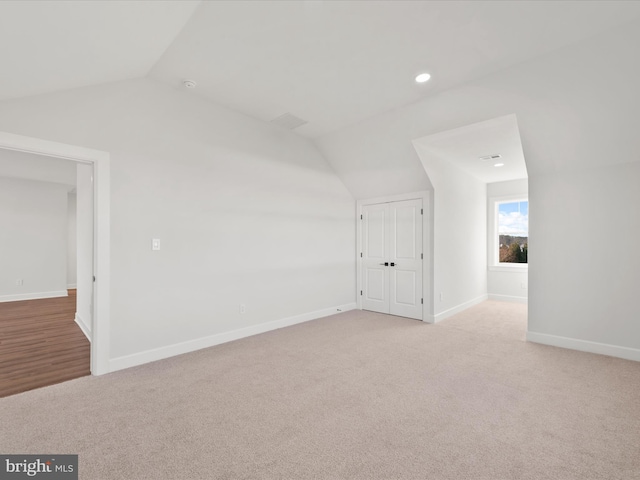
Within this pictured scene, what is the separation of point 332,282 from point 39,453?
4.09 metres

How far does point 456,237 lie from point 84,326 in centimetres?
620

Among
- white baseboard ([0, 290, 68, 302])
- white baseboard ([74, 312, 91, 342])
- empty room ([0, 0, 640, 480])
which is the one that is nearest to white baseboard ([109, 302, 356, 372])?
empty room ([0, 0, 640, 480])

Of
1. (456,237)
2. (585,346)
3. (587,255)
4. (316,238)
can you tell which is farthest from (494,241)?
(316,238)

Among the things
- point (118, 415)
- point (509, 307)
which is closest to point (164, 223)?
point (118, 415)

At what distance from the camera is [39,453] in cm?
185

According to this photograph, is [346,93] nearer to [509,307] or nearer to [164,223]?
[164,223]

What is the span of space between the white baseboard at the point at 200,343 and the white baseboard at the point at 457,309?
6.19 ft

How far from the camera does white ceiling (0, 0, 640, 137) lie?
1991 millimetres

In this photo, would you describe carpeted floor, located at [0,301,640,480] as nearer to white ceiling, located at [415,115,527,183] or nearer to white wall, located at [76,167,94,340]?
white wall, located at [76,167,94,340]

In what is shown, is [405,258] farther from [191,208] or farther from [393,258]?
[191,208]

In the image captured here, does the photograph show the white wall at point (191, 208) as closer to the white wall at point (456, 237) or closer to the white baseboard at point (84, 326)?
the white baseboard at point (84, 326)

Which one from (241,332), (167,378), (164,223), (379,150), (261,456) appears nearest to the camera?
(261,456)

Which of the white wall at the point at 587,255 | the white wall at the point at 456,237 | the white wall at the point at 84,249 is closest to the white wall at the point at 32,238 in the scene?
the white wall at the point at 84,249

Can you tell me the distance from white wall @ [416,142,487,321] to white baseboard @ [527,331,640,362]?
1360 mm
